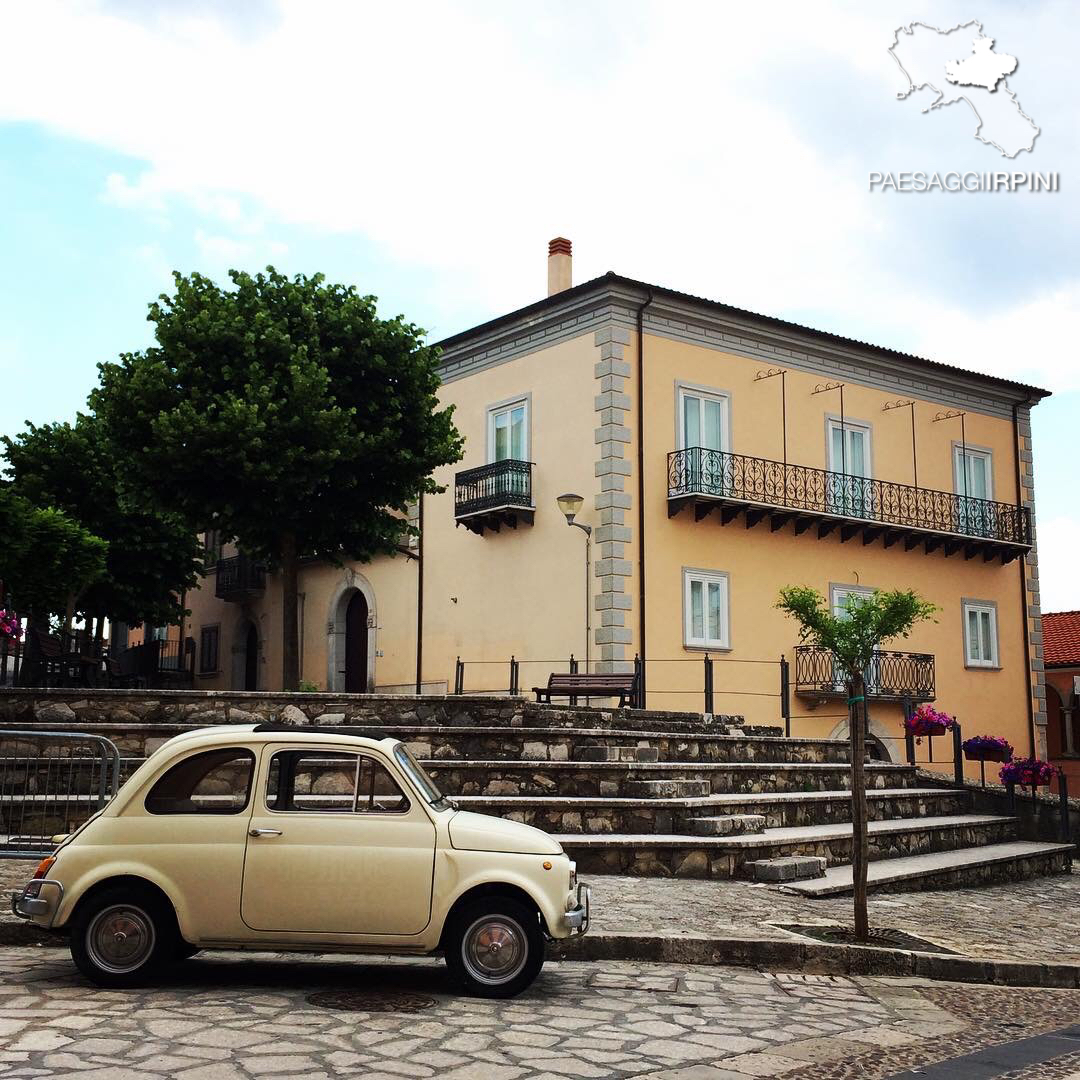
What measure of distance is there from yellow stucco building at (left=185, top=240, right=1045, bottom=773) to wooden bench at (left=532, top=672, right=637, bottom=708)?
6.28ft

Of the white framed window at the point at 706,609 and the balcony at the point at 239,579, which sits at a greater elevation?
the balcony at the point at 239,579

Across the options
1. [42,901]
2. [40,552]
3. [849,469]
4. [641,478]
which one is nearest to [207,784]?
[42,901]

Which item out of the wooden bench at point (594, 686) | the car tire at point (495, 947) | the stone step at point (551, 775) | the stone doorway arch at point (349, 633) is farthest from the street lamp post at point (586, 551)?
the car tire at point (495, 947)

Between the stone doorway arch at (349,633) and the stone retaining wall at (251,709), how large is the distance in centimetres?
1166

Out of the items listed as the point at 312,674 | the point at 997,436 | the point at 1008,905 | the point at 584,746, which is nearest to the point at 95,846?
the point at 584,746

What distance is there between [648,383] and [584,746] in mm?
9630

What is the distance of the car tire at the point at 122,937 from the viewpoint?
6883 mm

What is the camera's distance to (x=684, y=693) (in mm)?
21625

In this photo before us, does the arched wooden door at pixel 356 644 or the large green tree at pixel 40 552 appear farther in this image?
the arched wooden door at pixel 356 644

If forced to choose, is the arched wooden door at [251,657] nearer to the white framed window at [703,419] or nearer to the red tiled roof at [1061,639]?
the white framed window at [703,419]

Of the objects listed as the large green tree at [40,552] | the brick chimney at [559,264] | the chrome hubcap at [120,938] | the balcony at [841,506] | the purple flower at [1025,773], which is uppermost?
the brick chimney at [559,264]

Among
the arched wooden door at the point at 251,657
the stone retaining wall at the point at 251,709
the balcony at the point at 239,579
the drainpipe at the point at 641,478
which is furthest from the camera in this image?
the arched wooden door at the point at 251,657

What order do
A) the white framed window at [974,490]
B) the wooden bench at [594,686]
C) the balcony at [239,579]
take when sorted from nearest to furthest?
the wooden bench at [594,686], the white framed window at [974,490], the balcony at [239,579]

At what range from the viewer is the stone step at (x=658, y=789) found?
1301 centimetres
